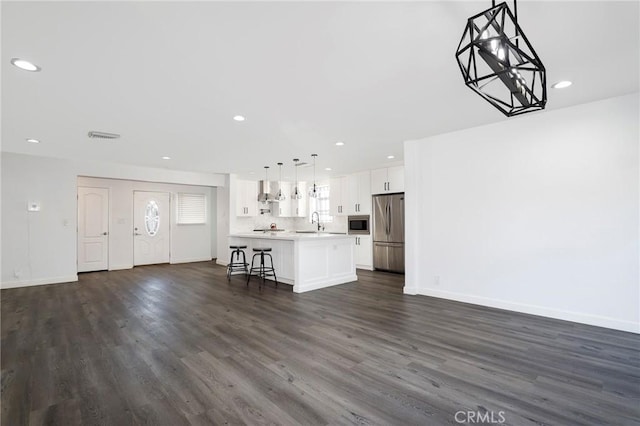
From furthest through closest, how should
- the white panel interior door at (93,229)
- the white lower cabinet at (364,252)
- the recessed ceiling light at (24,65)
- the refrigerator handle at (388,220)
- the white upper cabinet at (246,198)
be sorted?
the white upper cabinet at (246,198)
the white lower cabinet at (364,252)
the white panel interior door at (93,229)
the refrigerator handle at (388,220)
the recessed ceiling light at (24,65)

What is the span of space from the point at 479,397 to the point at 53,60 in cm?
407

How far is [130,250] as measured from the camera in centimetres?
830

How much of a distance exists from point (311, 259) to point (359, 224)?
2.81 meters

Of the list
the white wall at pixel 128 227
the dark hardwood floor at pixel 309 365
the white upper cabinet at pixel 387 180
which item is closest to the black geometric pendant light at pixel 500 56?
the dark hardwood floor at pixel 309 365

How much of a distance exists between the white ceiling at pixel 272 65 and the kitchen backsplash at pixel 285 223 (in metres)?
4.43

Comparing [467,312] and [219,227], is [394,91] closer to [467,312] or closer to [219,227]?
[467,312]

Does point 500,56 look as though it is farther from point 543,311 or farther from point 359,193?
point 359,193

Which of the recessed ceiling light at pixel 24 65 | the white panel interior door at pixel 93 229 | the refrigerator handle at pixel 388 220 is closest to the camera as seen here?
the recessed ceiling light at pixel 24 65

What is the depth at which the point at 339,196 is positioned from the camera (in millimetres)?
8688

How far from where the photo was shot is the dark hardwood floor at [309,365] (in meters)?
2.00

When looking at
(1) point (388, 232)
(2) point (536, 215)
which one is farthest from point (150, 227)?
(2) point (536, 215)

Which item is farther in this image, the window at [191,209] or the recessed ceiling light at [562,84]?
the window at [191,209]

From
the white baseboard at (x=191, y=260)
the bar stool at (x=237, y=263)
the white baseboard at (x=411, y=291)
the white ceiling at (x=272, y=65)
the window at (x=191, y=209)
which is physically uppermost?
the white ceiling at (x=272, y=65)

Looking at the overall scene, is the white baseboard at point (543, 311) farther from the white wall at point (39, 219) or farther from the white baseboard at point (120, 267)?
the white baseboard at point (120, 267)
